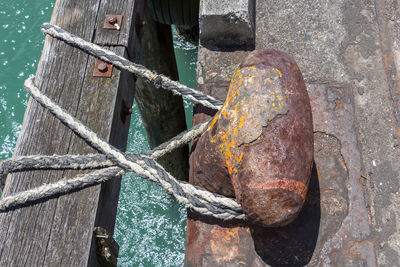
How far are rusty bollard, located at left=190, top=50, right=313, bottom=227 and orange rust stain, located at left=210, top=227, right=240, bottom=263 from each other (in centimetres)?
26

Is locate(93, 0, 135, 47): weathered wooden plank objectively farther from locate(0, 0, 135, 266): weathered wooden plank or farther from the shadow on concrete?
the shadow on concrete

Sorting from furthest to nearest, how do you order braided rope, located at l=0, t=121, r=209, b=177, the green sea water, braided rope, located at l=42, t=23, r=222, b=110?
the green sea water, braided rope, located at l=42, t=23, r=222, b=110, braided rope, located at l=0, t=121, r=209, b=177

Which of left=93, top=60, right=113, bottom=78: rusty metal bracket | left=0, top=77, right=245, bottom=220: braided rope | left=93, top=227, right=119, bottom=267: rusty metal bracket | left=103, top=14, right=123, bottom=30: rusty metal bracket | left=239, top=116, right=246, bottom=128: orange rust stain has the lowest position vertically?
left=93, top=227, right=119, bottom=267: rusty metal bracket

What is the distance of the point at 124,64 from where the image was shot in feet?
6.13

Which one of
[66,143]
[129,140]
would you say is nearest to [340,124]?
[66,143]

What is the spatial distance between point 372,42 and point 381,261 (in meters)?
1.20

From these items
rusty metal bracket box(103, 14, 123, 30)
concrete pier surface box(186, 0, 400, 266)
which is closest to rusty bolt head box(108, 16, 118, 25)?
rusty metal bracket box(103, 14, 123, 30)

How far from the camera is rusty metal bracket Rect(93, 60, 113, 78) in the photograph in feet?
6.12

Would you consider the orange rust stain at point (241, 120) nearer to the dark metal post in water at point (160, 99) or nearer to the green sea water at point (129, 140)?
the dark metal post in water at point (160, 99)

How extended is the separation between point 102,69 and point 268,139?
0.98 m

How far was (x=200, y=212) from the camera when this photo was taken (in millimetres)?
1610

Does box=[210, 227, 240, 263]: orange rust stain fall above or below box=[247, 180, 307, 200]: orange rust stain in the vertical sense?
below

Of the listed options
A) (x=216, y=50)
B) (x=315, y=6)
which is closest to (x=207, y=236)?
(x=216, y=50)

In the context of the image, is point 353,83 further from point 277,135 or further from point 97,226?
point 97,226
